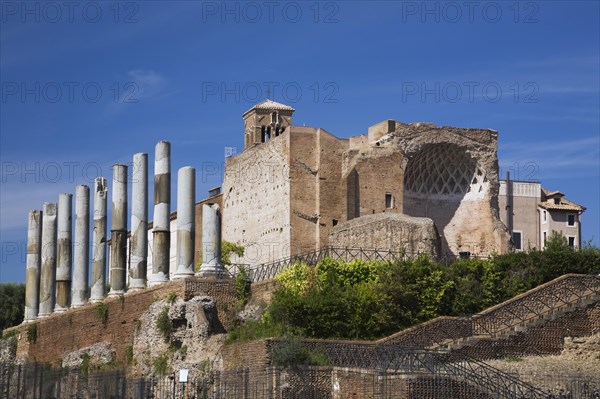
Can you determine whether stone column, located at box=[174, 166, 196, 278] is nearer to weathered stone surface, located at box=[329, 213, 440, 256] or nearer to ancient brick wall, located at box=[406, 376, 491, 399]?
weathered stone surface, located at box=[329, 213, 440, 256]

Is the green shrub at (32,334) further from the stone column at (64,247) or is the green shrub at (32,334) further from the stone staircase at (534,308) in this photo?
the stone staircase at (534,308)

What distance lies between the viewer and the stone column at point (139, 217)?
4184cm

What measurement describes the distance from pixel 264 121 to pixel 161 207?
1186 inches

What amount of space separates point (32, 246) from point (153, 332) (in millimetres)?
17490

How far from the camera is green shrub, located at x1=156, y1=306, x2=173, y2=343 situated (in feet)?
118

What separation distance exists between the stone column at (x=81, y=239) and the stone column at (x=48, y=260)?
2955 mm

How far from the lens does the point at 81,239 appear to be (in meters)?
48.0

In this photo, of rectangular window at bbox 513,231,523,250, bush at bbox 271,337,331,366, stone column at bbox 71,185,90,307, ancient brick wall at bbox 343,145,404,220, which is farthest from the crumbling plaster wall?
bush at bbox 271,337,331,366

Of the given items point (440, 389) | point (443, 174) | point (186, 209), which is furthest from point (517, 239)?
point (440, 389)

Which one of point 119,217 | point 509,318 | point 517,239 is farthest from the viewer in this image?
point 517,239

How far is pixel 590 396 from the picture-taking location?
26312mm

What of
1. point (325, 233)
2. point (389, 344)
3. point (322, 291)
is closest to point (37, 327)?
point (325, 233)

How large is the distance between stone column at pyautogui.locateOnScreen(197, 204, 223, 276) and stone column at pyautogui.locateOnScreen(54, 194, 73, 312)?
43.0ft

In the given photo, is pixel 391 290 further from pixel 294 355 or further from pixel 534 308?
pixel 294 355
